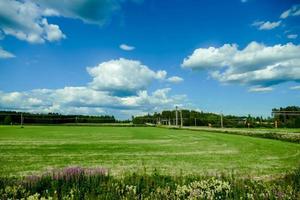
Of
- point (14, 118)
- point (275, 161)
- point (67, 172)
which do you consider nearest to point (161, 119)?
point (14, 118)

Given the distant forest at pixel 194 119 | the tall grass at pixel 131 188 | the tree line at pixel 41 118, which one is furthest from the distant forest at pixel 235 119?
the tall grass at pixel 131 188

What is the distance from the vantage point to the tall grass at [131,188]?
19.1 ft

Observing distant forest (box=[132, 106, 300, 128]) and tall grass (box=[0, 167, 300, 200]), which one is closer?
tall grass (box=[0, 167, 300, 200])

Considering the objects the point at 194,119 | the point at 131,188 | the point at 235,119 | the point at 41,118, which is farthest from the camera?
the point at 41,118

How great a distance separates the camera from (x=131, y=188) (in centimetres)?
624

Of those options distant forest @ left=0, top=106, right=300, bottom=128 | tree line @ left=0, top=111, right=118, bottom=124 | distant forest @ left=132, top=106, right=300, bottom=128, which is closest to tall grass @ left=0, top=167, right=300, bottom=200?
distant forest @ left=132, top=106, right=300, bottom=128

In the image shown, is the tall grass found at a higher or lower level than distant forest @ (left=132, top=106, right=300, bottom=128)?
lower

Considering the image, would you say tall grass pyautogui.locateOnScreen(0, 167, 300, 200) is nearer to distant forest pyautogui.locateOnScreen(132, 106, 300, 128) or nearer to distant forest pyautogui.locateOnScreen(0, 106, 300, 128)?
distant forest pyautogui.locateOnScreen(132, 106, 300, 128)

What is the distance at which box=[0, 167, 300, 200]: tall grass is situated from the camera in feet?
19.1

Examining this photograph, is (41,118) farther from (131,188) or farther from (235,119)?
(131,188)

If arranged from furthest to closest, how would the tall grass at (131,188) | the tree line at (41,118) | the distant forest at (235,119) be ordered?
the tree line at (41,118), the distant forest at (235,119), the tall grass at (131,188)

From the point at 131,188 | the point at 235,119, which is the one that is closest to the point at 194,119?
the point at 235,119

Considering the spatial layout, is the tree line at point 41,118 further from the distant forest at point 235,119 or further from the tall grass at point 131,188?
the tall grass at point 131,188

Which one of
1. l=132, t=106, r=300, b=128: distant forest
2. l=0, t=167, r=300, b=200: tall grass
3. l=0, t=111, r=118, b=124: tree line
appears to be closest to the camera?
l=0, t=167, r=300, b=200: tall grass
